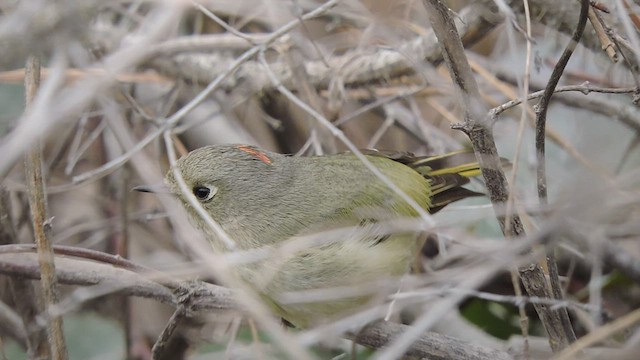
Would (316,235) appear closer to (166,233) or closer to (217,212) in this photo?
(217,212)

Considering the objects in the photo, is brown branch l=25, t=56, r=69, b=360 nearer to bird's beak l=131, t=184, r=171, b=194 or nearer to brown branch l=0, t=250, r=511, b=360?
brown branch l=0, t=250, r=511, b=360

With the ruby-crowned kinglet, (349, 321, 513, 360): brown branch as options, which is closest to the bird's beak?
the ruby-crowned kinglet

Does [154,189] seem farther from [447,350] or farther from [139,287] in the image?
[447,350]

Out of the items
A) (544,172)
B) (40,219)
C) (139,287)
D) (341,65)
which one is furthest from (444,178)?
(40,219)

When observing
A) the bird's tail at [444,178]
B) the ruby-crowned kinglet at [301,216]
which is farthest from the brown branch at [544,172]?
the bird's tail at [444,178]

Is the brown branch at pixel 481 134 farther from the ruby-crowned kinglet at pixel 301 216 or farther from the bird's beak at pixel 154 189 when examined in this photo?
the bird's beak at pixel 154 189

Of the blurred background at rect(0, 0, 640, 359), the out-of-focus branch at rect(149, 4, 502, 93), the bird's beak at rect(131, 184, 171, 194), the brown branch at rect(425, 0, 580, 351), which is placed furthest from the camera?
the out-of-focus branch at rect(149, 4, 502, 93)
